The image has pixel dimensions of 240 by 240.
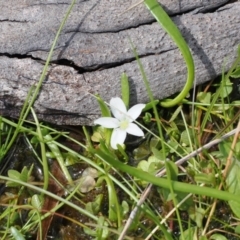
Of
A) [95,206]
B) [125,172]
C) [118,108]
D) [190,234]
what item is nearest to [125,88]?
[118,108]

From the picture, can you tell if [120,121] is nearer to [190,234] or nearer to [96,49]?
[96,49]

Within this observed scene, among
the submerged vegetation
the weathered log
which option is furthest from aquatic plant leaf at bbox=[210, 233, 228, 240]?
the weathered log

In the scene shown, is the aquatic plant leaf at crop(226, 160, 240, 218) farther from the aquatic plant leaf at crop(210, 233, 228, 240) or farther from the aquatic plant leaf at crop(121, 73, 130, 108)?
the aquatic plant leaf at crop(121, 73, 130, 108)

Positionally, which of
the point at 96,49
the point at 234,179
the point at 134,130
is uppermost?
the point at 96,49

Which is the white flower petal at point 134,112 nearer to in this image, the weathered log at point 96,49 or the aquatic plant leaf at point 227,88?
the weathered log at point 96,49

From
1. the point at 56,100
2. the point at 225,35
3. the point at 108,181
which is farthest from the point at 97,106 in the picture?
the point at 225,35

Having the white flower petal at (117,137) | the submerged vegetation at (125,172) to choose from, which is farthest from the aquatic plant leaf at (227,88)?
the white flower petal at (117,137)
